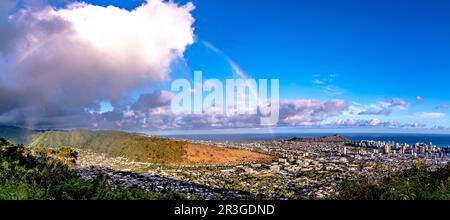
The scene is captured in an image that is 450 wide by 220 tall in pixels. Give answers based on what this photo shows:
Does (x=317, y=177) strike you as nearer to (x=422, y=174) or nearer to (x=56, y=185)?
(x=422, y=174)

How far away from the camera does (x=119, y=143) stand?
6.89 metres

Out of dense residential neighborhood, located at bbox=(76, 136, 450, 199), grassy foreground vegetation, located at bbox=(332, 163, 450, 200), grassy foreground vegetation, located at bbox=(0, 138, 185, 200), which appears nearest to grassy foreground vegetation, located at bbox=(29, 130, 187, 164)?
dense residential neighborhood, located at bbox=(76, 136, 450, 199)

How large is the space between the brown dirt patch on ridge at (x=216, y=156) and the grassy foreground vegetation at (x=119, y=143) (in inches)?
6.3

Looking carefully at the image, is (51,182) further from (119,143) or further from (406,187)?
(406,187)

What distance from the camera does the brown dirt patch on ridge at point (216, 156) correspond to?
7.21m

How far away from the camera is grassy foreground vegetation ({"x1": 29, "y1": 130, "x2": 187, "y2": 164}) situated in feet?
22.1

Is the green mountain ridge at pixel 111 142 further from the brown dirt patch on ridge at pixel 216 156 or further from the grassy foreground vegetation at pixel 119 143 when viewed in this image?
the brown dirt patch on ridge at pixel 216 156

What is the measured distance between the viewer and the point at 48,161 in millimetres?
9031

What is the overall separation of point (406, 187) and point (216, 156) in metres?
3.21
